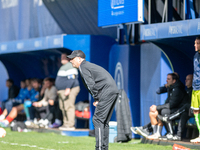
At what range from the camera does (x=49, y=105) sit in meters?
11.5

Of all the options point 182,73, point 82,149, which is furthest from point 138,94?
point 82,149

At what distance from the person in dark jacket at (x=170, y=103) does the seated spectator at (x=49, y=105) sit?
11.6ft

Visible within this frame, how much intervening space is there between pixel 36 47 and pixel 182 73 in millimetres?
4257

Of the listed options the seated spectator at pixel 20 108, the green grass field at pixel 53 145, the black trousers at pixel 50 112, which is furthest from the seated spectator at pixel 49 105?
the green grass field at pixel 53 145

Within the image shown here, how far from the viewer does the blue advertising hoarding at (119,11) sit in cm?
886

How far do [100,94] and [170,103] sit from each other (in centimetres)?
261

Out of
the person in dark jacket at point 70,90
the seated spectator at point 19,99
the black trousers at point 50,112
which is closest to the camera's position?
the person in dark jacket at point 70,90

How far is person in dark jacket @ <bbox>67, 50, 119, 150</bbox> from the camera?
6.02 meters

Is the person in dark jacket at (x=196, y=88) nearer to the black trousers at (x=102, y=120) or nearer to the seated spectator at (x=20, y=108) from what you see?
the black trousers at (x=102, y=120)

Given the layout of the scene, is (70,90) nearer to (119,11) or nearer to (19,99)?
(119,11)

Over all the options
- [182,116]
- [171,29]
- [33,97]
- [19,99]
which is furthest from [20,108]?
[171,29]

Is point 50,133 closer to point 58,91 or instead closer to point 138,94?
point 58,91

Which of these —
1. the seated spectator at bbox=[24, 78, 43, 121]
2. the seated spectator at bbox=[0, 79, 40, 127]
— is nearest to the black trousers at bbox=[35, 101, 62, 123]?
the seated spectator at bbox=[24, 78, 43, 121]

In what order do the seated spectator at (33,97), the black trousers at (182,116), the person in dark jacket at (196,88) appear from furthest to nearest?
1. the seated spectator at (33,97)
2. the black trousers at (182,116)
3. the person in dark jacket at (196,88)
